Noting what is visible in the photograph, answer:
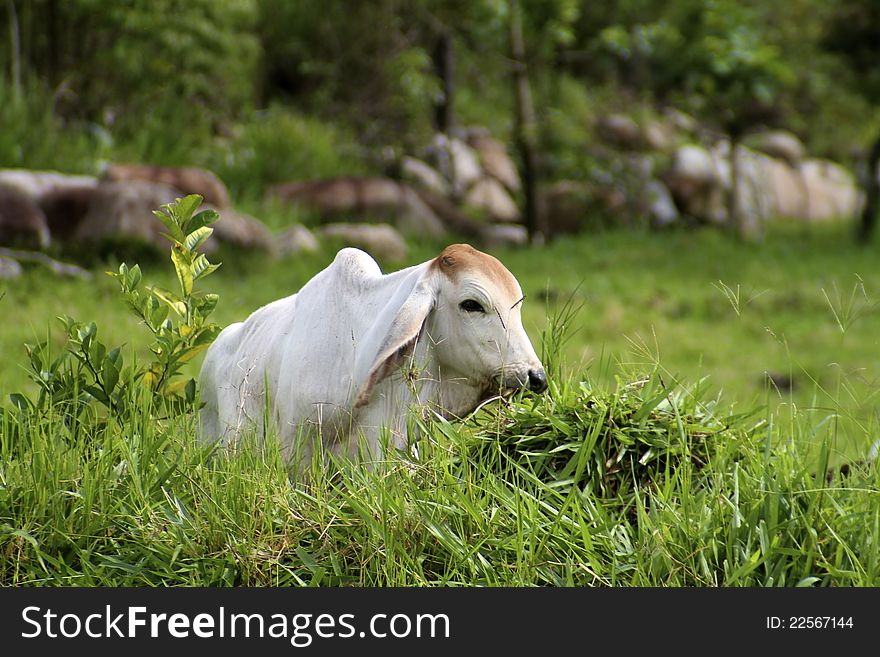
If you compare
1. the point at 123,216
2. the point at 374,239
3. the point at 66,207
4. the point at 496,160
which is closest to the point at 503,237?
the point at 374,239

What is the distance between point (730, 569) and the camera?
9.51ft

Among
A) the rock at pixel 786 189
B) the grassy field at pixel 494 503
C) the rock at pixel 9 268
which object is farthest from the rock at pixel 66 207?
the rock at pixel 786 189

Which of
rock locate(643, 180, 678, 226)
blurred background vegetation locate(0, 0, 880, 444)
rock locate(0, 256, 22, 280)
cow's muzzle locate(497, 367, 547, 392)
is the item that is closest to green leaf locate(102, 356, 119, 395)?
cow's muzzle locate(497, 367, 547, 392)

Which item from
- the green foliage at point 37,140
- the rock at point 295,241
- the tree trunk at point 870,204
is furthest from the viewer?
the tree trunk at point 870,204

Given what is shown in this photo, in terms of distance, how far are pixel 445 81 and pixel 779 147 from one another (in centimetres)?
577

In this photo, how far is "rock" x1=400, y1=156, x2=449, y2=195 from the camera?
532 inches

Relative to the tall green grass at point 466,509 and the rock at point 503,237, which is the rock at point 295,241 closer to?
the rock at point 503,237

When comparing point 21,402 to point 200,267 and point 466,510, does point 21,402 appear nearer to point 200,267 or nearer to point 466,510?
point 200,267

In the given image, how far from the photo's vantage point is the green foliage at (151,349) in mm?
3623

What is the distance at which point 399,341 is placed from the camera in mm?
3062

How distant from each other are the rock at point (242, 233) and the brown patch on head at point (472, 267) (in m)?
6.66

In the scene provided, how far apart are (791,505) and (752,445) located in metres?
0.39

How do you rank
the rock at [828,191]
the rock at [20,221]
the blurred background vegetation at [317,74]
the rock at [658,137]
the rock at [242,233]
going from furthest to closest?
the rock at [828,191], the rock at [658,137], the blurred background vegetation at [317,74], the rock at [242,233], the rock at [20,221]

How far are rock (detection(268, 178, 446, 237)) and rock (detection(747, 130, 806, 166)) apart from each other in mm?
6692
